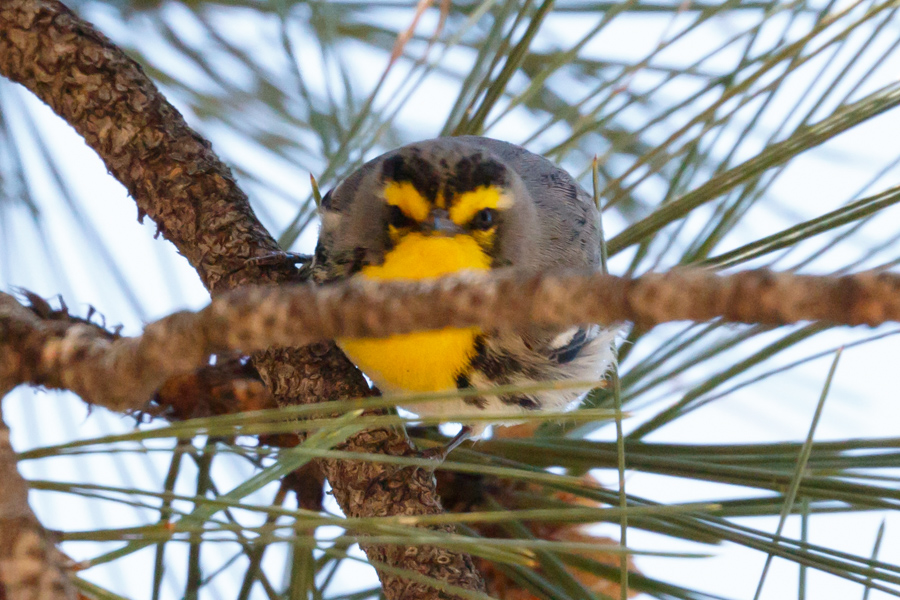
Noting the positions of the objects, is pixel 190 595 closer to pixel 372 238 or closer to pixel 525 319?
pixel 372 238

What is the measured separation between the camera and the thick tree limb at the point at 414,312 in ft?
1.32

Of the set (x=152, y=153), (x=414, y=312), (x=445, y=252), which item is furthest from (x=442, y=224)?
(x=414, y=312)

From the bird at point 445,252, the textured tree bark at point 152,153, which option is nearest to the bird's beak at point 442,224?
the bird at point 445,252

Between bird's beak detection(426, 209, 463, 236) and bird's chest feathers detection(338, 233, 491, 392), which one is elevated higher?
bird's beak detection(426, 209, 463, 236)

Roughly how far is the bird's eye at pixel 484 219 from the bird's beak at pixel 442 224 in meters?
0.04

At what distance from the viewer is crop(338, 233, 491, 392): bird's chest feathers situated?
1198 millimetres

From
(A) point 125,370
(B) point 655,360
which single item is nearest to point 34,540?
(A) point 125,370

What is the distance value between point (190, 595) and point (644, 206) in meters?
1.18

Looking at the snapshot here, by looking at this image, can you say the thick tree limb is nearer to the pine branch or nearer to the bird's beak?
the pine branch

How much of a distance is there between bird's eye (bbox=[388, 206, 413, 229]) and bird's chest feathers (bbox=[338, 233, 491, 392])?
24 mm

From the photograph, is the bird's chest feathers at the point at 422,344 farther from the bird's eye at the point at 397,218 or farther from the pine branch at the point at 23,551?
the pine branch at the point at 23,551

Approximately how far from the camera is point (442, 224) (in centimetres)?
123

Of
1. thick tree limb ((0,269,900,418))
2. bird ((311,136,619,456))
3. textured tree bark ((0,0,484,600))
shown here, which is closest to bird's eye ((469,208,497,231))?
bird ((311,136,619,456))

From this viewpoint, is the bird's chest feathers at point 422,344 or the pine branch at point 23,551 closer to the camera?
the pine branch at point 23,551
